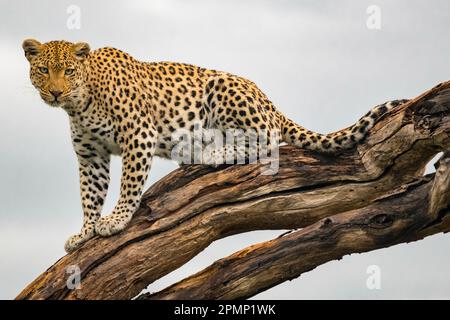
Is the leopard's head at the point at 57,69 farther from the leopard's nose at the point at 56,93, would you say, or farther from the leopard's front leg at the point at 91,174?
the leopard's front leg at the point at 91,174

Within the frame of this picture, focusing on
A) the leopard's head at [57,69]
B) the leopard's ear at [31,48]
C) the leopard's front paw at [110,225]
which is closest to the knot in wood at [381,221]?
the leopard's front paw at [110,225]

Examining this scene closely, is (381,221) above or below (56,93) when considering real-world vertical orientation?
below

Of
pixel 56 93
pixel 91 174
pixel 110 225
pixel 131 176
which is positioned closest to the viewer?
pixel 56 93

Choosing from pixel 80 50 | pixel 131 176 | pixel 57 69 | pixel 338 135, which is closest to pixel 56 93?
pixel 57 69

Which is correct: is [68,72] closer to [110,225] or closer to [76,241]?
[110,225]

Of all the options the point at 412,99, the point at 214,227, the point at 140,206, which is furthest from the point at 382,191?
the point at 140,206

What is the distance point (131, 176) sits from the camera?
12867 mm

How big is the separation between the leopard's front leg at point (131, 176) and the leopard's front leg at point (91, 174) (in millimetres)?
683

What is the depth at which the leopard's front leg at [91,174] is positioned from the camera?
13.7m

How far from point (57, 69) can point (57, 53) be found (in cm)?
30

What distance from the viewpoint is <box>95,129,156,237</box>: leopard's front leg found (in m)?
12.9

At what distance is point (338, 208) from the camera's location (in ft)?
41.1

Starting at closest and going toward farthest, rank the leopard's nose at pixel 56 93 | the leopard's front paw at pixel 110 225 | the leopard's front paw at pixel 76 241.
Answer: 1. the leopard's nose at pixel 56 93
2. the leopard's front paw at pixel 110 225
3. the leopard's front paw at pixel 76 241

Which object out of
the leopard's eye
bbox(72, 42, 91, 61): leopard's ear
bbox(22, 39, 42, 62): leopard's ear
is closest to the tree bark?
the leopard's eye
